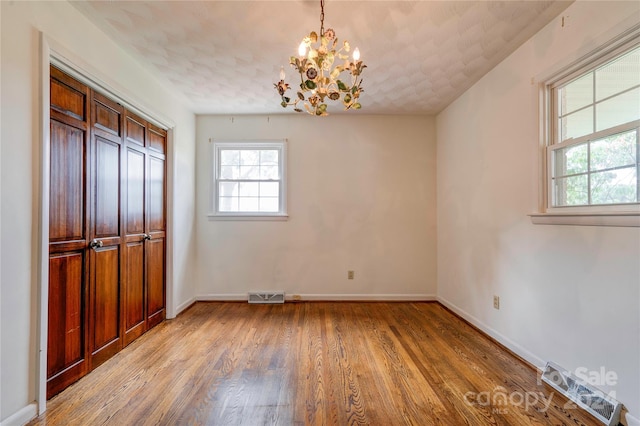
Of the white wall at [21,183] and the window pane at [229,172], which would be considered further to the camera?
the window pane at [229,172]

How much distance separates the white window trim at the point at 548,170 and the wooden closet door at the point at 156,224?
3.58 metres

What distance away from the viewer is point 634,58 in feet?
5.51

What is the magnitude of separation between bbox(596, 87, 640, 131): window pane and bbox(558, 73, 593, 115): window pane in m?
0.13

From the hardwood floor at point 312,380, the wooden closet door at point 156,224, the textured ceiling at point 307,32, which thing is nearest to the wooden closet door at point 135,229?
the wooden closet door at point 156,224

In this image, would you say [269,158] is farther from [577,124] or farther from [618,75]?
[618,75]

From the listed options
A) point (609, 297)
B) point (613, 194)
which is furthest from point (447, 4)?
point (609, 297)

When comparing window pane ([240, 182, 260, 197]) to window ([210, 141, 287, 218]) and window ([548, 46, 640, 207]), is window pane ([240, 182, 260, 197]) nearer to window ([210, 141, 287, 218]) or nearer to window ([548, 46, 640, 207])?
window ([210, 141, 287, 218])

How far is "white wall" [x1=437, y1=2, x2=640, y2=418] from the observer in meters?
1.67

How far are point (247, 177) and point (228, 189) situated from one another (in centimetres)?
33

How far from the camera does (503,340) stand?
264cm

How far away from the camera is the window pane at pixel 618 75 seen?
65.8 inches

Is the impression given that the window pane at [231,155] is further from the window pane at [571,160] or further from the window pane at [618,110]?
the window pane at [618,110]

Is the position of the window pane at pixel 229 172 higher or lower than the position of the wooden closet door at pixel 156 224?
higher

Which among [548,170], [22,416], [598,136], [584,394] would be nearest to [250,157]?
[22,416]
